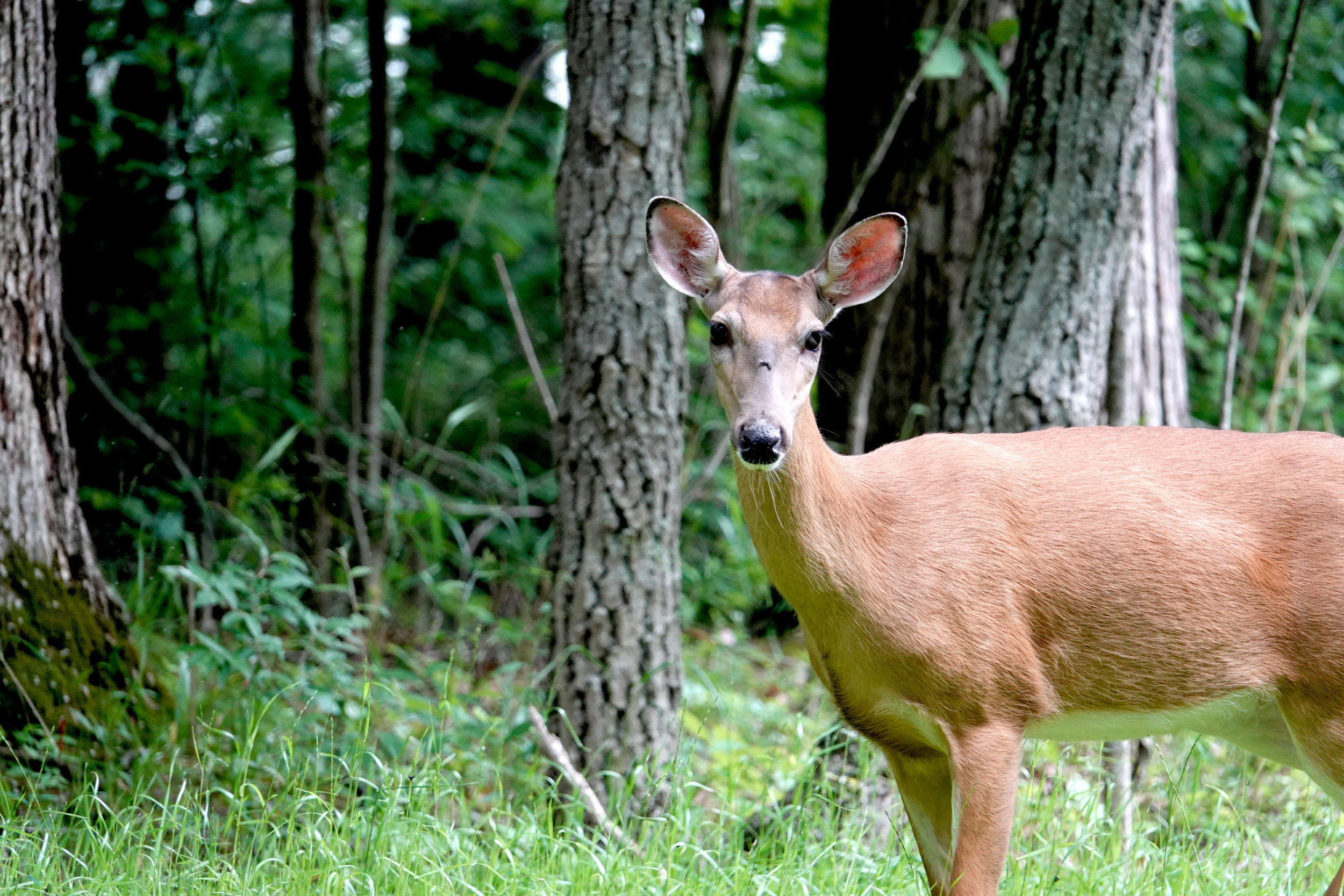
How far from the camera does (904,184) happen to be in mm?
6230

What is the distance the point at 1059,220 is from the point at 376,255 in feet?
11.2

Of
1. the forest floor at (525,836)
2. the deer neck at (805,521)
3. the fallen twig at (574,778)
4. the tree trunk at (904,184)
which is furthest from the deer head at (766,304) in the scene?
the tree trunk at (904,184)

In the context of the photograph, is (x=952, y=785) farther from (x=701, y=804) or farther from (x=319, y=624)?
(x=319, y=624)

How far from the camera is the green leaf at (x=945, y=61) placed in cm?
487

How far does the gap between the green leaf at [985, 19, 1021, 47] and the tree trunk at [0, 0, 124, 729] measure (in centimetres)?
356

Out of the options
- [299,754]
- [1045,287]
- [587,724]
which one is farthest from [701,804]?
[1045,287]

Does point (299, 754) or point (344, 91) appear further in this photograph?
point (344, 91)

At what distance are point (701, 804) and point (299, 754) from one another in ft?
5.40

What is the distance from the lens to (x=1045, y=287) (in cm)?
475

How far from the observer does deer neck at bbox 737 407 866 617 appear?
3504 mm

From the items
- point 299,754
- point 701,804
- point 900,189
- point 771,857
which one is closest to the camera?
point 771,857

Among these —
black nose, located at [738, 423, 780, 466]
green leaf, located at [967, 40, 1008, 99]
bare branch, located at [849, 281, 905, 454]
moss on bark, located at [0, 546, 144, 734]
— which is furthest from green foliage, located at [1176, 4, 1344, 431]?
moss on bark, located at [0, 546, 144, 734]

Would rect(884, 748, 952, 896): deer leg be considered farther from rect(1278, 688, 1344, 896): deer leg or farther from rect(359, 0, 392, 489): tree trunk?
rect(359, 0, 392, 489): tree trunk

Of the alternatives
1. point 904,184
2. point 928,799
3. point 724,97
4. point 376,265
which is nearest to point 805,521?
point 928,799
